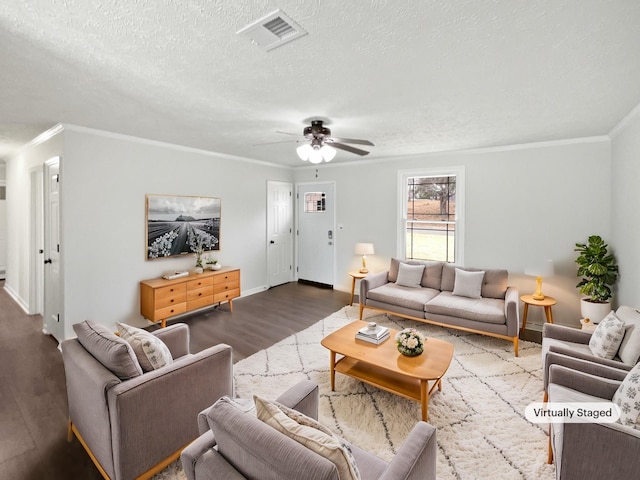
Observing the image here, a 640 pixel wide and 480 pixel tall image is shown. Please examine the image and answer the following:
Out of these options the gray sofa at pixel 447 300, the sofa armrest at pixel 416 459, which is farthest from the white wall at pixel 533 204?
the sofa armrest at pixel 416 459

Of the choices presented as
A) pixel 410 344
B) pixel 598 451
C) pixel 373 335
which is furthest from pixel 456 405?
pixel 598 451

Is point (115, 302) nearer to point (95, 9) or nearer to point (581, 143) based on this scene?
point (95, 9)

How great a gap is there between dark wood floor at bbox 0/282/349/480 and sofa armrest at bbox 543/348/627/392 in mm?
2763

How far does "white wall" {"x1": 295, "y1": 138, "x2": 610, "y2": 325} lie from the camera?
13.2 feet

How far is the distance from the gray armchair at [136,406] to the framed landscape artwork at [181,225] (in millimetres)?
2535

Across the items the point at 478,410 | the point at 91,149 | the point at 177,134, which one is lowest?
the point at 478,410

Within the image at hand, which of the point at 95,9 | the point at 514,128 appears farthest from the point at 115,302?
the point at 514,128

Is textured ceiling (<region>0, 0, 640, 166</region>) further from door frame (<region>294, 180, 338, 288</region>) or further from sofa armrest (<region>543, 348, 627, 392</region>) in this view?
door frame (<region>294, 180, 338, 288</region>)

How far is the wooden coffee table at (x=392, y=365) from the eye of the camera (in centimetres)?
245

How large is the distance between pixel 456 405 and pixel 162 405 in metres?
2.24

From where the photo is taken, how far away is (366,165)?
582 cm

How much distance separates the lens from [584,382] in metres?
1.98

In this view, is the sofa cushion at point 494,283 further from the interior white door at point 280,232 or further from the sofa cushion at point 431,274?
the interior white door at point 280,232

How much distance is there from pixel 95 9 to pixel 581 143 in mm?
5069
